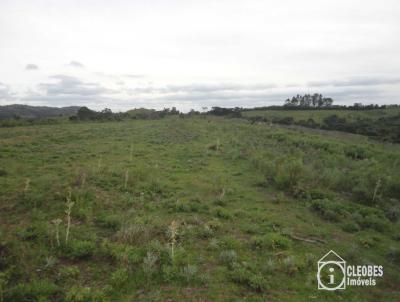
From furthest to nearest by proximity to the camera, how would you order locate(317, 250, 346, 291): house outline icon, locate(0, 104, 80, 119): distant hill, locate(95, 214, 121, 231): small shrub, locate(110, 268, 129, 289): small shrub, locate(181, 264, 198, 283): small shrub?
locate(0, 104, 80, 119): distant hill
locate(95, 214, 121, 231): small shrub
locate(317, 250, 346, 291): house outline icon
locate(181, 264, 198, 283): small shrub
locate(110, 268, 129, 289): small shrub

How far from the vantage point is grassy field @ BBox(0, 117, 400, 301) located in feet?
18.8

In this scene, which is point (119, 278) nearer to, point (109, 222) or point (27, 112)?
point (109, 222)

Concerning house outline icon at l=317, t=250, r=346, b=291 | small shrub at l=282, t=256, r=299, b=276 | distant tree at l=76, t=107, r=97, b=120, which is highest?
distant tree at l=76, t=107, r=97, b=120

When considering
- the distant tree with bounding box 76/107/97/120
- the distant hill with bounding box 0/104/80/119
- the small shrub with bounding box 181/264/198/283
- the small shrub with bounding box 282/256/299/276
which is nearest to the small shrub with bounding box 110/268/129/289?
the small shrub with bounding box 181/264/198/283

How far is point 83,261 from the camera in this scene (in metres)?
6.55

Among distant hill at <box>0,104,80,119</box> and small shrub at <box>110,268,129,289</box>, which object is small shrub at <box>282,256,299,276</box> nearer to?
small shrub at <box>110,268,129,289</box>

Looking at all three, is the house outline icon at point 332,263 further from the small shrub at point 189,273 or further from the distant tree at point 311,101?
the distant tree at point 311,101

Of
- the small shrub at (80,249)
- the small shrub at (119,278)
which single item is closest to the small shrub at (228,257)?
the small shrub at (119,278)

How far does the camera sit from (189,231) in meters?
8.24

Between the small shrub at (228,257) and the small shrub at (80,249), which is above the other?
the small shrub at (80,249)

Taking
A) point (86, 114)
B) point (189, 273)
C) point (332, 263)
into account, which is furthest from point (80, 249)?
point (86, 114)

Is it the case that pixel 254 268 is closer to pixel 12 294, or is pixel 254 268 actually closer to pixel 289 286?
pixel 289 286

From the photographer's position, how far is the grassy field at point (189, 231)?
18.8 ft

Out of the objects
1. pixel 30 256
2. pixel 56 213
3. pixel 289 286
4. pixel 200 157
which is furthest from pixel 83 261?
pixel 200 157
